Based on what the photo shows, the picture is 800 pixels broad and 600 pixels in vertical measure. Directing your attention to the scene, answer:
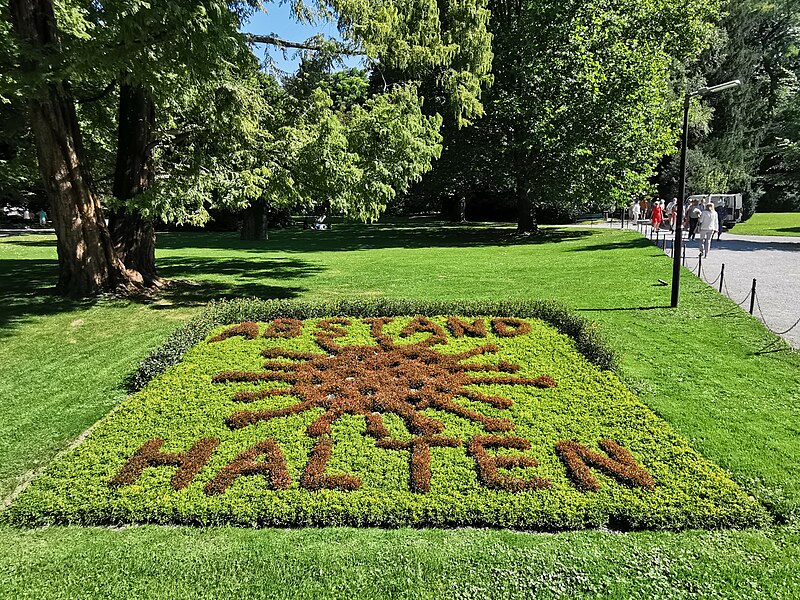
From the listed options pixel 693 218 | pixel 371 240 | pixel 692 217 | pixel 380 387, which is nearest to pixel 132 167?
pixel 380 387

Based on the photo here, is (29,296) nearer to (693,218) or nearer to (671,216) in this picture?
(693,218)

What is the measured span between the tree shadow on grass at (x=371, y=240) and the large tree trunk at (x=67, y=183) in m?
11.4

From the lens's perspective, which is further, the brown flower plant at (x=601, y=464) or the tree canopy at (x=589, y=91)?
the tree canopy at (x=589, y=91)

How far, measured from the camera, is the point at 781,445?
224 inches

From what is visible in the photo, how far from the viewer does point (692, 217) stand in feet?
71.3

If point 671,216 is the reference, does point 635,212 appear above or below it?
above

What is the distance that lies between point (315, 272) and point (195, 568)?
526 inches

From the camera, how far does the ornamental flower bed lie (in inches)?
184

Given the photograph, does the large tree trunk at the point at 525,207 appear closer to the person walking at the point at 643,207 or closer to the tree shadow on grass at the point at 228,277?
the tree shadow on grass at the point at 228,277

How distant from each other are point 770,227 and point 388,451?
3319cm

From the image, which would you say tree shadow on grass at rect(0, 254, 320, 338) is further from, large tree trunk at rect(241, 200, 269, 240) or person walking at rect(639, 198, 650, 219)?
person walking at rect(639, 198, 650, 219)

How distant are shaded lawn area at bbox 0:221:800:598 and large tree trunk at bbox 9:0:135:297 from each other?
2.58 ft

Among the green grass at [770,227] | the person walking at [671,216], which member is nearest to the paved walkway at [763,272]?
the person walking at [671,216]

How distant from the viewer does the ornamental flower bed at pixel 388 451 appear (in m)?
4.66
